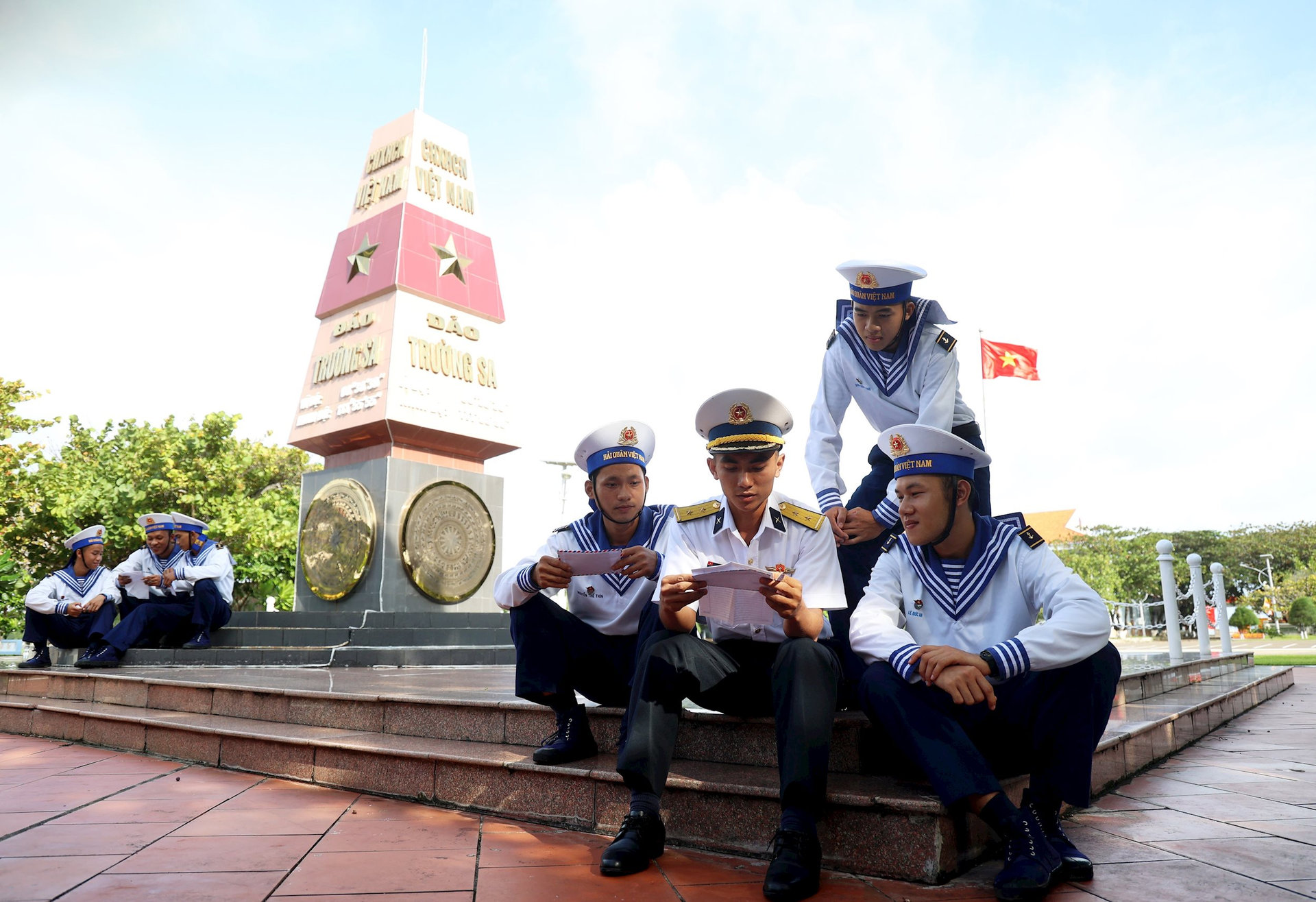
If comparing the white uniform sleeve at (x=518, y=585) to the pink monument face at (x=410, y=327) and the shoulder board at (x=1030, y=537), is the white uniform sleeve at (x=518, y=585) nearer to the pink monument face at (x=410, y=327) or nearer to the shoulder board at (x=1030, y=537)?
the shoulder board at (x=1030, y=537)

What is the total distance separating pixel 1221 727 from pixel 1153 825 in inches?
160

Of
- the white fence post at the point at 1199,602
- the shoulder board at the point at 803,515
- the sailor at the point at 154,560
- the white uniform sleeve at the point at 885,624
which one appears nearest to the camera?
the white uniform sleeve at the point at 885,624

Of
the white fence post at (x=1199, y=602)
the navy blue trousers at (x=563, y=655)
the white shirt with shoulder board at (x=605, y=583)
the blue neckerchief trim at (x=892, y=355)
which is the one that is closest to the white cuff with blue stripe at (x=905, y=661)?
the navy blue trousers at (x=563, y=655)

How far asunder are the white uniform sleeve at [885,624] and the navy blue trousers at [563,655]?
796 millimetres

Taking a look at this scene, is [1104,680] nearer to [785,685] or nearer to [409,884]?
[785,685]

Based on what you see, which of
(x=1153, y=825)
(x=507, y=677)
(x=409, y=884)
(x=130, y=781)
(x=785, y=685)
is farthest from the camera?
(x=507, y=677)

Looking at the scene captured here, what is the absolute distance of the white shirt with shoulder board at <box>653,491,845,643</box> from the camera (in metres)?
2.82

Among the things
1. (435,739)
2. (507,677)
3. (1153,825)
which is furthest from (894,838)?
(507,677)

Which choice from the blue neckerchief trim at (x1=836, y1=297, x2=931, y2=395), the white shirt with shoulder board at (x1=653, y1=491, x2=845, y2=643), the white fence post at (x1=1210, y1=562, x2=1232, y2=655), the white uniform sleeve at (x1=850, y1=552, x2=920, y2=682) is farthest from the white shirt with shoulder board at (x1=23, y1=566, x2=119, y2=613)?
the white fence post at (x1=1210, y1=562, x2=1232, y2=655)

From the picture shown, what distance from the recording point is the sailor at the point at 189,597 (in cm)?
764

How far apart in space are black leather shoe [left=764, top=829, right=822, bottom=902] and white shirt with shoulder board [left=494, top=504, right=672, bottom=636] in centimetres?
119

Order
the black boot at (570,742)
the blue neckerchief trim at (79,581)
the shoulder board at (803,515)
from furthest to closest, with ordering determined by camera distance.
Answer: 1. the blue neckerchief trim at (79,581)
2. the black boot at (570,742)
3. the shoulder board at (803,515)

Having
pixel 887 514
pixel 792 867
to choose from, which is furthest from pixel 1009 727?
pixel 887 514

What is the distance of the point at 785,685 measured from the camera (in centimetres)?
246
